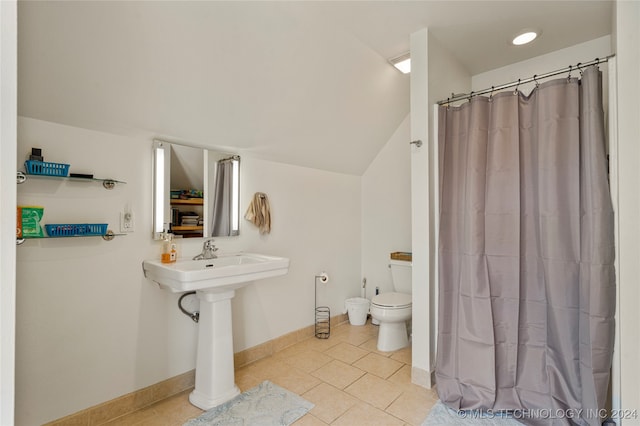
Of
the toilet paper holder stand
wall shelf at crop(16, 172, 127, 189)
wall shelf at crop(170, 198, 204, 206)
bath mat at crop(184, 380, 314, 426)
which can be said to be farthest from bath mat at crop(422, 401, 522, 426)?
wall shelf at crop(16, 172, 127, 189)

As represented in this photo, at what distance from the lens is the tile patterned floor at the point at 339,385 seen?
76.6 inches

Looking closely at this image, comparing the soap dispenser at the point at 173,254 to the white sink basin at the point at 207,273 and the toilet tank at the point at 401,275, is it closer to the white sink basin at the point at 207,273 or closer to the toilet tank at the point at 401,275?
the white sink basin at the point at 207,273

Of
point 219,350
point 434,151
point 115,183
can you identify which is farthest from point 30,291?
point 434,151

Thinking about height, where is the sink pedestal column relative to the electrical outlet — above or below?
below

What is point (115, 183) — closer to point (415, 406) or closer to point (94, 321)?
point (94, 321)

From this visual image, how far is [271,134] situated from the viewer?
2629 mm

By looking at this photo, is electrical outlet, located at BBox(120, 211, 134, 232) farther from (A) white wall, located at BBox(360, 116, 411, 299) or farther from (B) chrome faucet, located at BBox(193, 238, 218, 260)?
(A) white wall, located at BBox(360, 116, 411, 299)

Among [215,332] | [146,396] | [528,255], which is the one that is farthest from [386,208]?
[146,396]

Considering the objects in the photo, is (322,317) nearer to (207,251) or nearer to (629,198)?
(207,251)

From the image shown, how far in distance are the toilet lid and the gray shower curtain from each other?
0.59 meters

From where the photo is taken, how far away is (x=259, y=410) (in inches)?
79.0

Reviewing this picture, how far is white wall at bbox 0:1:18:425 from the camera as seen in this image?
0.79 metres

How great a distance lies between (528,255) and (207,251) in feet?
6.94

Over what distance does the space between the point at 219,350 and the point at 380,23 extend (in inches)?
94.7
